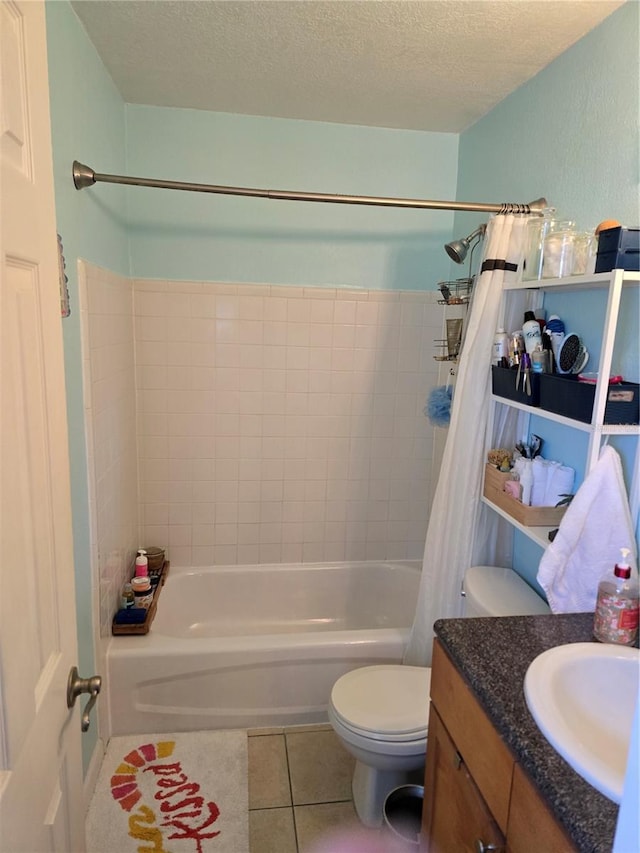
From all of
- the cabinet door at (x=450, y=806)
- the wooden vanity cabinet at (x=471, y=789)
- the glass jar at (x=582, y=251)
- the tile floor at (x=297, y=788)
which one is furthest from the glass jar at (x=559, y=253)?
the tile floor at (x=297, y=788)

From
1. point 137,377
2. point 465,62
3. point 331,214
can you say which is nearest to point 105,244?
point 137,377

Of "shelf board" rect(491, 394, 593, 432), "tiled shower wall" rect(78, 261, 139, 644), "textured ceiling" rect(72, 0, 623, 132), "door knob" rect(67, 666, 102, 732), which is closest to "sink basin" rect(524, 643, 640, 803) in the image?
"shelf board" rect(491, 394, 593, 432)

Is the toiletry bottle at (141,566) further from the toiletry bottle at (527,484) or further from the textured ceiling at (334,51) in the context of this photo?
the textured ceiling at (334,51)

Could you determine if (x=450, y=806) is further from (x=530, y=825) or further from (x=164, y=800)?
(x=164, y=800)

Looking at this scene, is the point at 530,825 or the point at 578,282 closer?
the point at 530,825

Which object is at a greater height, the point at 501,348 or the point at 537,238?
the point at 537,238

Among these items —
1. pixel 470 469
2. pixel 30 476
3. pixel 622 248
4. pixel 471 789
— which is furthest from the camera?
pixel 470 469

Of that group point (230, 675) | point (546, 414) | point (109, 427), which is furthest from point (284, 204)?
point (230, 675)

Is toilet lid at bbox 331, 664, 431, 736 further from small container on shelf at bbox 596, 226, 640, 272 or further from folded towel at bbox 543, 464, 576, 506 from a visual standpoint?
small container on shelf at bbox 596, 226, 640, 272

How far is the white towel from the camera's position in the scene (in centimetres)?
140

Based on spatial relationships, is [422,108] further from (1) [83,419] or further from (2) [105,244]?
(1) [83,419]

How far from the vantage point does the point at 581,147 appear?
5.55 ft

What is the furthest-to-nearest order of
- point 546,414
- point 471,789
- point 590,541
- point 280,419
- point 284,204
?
point 280,419 → point 284,204 → point 546,414 → point 590,541 → point 471,789

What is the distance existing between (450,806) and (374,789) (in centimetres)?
65
